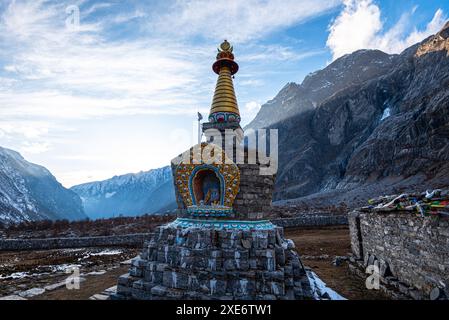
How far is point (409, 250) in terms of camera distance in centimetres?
793

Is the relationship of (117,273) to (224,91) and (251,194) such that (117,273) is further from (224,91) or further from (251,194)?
(224,91)

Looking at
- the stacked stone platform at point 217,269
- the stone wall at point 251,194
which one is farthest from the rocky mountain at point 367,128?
Result: the stacked stone platform at point 217,269

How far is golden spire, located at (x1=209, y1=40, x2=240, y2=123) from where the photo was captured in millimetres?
10461

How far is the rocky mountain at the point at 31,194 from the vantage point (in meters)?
75.8

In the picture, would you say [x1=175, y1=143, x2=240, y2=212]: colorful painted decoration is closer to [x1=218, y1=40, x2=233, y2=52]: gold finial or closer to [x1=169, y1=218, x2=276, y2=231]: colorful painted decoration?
[x1=169, y1=218, x2=276, y2=231]: colorful painted decoration

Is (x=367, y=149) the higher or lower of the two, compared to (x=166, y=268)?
higher

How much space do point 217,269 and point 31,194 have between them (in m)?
116

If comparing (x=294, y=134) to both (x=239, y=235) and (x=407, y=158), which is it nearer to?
(x=407, y=158)

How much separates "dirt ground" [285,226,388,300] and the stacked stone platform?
2884 millimetres

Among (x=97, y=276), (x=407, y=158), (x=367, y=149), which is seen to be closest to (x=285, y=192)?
(x=367, y=149)

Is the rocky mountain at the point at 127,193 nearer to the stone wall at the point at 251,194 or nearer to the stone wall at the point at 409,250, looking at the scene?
the stone wall at the point at 409,250

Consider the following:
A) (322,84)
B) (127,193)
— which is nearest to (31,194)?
(127,193)

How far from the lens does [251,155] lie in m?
9.06

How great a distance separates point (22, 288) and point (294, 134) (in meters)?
98.7
